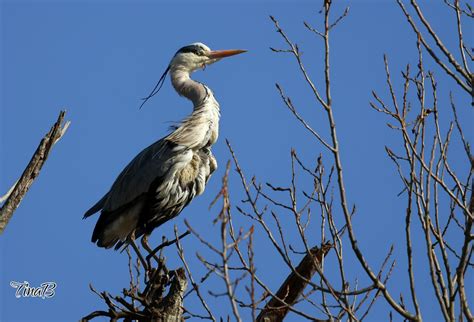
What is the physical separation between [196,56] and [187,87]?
0.53m

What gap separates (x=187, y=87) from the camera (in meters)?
7.13

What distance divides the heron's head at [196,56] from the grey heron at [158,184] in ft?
3.10

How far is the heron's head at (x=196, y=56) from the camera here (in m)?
7.46

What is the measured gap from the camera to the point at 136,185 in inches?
251

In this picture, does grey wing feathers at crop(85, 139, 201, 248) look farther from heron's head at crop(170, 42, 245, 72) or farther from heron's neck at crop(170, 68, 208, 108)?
heron's head at crop(170, 42, 245, 72)

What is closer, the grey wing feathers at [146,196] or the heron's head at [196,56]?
the grey wing feathers at [146,196]

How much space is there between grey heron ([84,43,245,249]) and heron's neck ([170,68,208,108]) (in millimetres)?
321

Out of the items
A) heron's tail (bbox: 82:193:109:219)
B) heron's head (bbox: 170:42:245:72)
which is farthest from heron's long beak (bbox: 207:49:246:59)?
heron's tail (bbox: 82:193:109:219)

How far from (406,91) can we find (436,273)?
92 cm

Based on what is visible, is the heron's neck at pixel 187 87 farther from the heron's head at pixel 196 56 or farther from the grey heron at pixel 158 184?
the grey heron at pixel 158 184

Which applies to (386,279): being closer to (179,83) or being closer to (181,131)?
(181,131)

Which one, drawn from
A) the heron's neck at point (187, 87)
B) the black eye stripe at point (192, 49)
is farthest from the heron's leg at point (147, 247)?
the black eye stripe at point (192, 49)

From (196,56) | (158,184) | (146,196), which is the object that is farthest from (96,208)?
(196,56)

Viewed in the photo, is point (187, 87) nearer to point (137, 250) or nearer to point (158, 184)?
point (158, 184)
